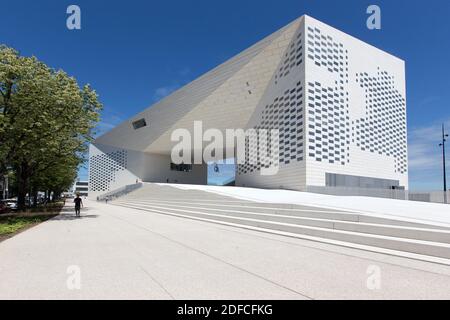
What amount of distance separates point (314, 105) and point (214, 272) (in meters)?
21.4

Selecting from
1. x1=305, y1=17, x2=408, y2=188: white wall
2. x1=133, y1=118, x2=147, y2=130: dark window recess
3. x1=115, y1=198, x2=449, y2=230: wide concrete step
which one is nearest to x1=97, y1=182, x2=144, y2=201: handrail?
x1=133, y1=118, x2=147, y2=130: dark window recess

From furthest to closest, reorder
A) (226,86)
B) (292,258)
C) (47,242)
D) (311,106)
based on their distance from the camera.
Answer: (226,86), (311,106), (47,242), (292,258)

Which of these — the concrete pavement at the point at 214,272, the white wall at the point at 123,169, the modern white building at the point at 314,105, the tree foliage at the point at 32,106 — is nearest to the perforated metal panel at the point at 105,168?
the white wall at the point at 123,169

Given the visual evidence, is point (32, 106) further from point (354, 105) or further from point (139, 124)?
point (139, 124)

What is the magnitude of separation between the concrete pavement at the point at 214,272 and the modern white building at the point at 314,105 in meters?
17.4

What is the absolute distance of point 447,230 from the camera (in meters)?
6.29

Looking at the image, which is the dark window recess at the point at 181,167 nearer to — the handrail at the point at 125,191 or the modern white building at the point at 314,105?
the handrail at the point at 125,191

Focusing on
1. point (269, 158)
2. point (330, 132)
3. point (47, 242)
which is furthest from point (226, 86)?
point (47, 242)

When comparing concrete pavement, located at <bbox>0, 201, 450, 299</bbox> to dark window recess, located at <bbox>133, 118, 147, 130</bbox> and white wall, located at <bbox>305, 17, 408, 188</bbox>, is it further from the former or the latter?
dark window recess, located at <bbox>133, 118, 147, 130</bbox>

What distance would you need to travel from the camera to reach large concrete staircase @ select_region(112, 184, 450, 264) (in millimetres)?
6172

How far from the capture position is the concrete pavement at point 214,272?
417cm

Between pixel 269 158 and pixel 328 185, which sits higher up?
pixel 269 158

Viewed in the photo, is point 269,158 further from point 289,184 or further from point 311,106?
point 311,106
